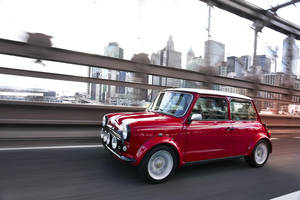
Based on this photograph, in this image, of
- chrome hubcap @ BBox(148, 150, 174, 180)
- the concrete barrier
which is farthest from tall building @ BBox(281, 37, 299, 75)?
chrome hubcap @ BBox(148, 150, 174, 180)

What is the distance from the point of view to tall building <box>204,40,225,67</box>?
8.21m

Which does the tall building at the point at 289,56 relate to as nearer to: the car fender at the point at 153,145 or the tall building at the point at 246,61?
the tall building at the point at 246,61

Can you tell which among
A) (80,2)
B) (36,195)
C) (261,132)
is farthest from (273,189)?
(80,2)

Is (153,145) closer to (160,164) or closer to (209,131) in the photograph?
(160,164)

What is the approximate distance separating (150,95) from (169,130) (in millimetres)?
3047

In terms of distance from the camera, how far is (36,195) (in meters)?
2.89

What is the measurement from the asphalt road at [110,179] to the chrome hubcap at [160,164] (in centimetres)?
15

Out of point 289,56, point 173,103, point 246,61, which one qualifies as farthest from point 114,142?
point 289,56

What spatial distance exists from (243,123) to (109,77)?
143 inches

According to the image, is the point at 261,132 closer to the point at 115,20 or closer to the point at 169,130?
the point at 169,130

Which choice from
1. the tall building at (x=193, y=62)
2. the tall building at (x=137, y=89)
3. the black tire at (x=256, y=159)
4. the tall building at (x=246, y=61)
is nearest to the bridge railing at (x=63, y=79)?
the tall building at (x=137, y=89)

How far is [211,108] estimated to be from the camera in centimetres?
426

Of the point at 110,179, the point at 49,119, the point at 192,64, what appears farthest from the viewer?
the point at 192,64

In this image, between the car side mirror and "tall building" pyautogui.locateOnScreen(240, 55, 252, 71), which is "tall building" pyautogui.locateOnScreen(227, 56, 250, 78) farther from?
the car side mirror
